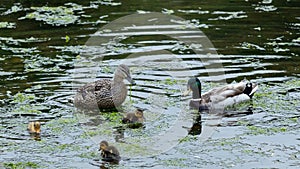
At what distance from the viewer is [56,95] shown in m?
13.2

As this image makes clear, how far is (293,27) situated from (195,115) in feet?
19.9

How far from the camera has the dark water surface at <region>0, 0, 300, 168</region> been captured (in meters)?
10.5

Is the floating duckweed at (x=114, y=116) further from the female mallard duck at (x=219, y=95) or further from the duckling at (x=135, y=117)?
the female mallard duck at (x=219, y=95)

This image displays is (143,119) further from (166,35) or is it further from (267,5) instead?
(267,5)

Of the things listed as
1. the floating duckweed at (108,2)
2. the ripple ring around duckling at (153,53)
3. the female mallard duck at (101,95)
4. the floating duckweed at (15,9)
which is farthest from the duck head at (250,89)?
the floating duckweed at (15,9)

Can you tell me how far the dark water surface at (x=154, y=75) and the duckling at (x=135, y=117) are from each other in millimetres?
134

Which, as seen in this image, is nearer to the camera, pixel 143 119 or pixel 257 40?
pixel 143 119

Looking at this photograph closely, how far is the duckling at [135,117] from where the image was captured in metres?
11.5

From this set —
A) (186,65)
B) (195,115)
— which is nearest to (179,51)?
(186,65)

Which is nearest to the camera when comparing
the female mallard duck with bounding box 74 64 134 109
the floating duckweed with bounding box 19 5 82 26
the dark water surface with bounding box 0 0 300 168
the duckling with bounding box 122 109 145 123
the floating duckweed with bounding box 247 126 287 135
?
the dark water surface with bounding box 0 0 300 168

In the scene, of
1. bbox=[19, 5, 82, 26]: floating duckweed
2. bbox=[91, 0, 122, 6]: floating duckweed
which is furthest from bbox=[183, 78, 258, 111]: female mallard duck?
bbox=[91, 0, 122, 6]: floating duckweed

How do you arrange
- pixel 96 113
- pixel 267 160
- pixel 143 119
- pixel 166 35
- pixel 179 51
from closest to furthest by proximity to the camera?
pixel 267 160 < pixel 143 119 < pixel 96 113 < pixel 179 51 < pixel 166 35

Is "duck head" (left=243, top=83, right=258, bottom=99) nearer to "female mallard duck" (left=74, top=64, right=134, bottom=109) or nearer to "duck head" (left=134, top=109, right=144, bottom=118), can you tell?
"female mallard duck" (left=74, top=64, right=134, bottom=109)

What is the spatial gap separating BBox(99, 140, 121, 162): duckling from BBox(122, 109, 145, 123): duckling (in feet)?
4.43
